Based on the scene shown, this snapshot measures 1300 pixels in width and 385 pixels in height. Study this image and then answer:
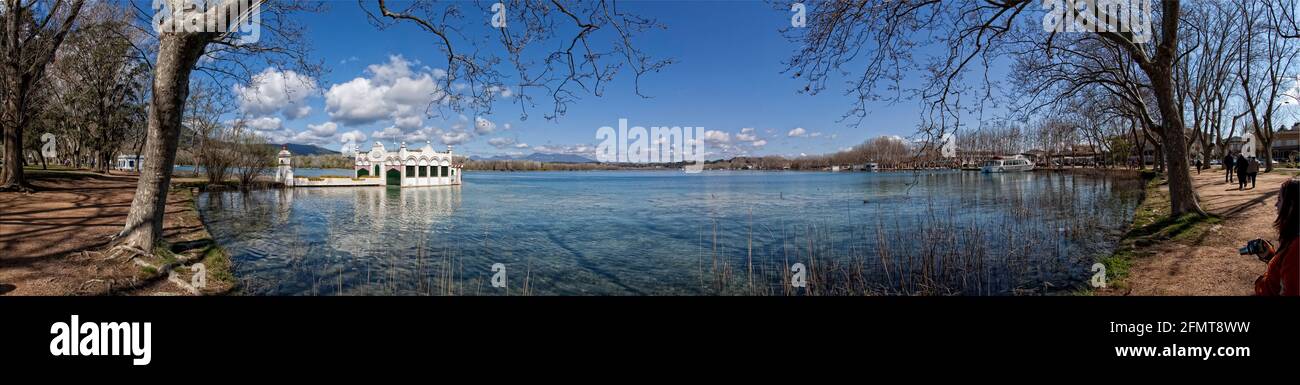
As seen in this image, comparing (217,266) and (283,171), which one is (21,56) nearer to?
(217,266)

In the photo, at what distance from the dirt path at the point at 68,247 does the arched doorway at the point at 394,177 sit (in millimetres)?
39483

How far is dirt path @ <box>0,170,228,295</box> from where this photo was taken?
650 centimetres

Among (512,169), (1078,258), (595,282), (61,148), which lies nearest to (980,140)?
(1078,258)

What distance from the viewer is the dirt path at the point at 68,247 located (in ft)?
21.3

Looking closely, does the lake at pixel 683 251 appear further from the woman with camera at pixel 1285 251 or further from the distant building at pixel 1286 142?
the distant building at pixel 1286 142

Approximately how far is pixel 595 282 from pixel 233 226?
1464 cm

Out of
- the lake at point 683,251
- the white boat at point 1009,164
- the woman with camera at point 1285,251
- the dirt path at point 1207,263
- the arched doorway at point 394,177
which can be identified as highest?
the white boat at point 1009,164

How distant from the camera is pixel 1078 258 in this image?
10141 mm

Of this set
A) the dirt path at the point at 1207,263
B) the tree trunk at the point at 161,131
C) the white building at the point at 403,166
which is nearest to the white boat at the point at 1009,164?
the white building at the point at 403,166

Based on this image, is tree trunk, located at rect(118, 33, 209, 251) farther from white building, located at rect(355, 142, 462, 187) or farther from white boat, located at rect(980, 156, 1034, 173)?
white boat, located at rect(980, 156, 1034, 173)

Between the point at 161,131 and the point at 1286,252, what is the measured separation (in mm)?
12207
